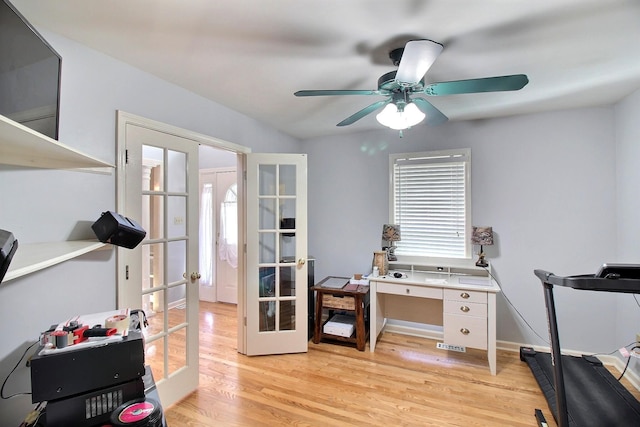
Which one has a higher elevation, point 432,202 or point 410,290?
point 432,202

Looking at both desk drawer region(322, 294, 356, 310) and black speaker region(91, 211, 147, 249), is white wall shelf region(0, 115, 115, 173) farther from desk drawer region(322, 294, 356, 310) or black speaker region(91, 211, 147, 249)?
desk drawer region(322, 294, 356, 310)

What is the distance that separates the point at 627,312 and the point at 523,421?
1494mm

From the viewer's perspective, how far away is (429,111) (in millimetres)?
2061

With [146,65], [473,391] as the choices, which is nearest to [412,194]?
[473,391]

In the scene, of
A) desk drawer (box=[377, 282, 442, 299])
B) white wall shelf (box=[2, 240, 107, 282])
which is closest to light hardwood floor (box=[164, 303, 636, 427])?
desk drawer (box=[377, 282, 442, 299])

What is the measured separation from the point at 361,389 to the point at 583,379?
1.81m

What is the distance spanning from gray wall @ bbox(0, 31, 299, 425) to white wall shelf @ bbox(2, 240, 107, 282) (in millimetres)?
179

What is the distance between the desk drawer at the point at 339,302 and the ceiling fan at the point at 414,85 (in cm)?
190

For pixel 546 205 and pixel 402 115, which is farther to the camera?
pixel 546 205

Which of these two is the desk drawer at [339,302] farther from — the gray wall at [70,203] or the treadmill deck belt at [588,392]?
the gray wall at [70,203]

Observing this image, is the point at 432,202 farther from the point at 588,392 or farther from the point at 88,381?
the point at 88,381

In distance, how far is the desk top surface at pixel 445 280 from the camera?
104 inches

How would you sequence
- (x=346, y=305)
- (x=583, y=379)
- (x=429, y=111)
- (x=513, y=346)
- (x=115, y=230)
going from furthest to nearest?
(x=346, y=305), (x=513, y=346), (x=583, y=379), (x=429, y=111), (x=115, y=230)

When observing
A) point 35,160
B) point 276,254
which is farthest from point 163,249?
point 276,254
